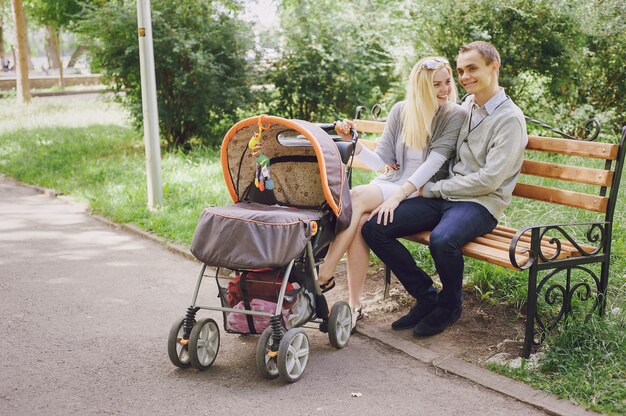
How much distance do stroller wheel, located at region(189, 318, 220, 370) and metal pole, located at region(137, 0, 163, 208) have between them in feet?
11.4

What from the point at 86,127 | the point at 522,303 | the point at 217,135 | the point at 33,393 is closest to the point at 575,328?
the point at 522,303

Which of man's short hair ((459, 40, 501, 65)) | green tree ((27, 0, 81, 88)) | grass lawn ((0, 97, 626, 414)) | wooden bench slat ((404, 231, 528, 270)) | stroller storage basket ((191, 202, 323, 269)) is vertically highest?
green tree ((27, 0, 81, 88))

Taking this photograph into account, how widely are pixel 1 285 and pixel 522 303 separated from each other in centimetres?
387

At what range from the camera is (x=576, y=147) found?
4145mm

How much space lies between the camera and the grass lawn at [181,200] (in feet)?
11.8

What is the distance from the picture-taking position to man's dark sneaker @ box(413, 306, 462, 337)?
426 centimetres

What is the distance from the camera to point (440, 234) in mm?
3994

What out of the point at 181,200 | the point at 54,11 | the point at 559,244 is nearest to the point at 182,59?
the point at 181,200

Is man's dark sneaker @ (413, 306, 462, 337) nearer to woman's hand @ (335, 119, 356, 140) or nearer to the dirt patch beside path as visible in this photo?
the dirt patch beside path

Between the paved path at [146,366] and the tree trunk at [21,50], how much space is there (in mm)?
12814

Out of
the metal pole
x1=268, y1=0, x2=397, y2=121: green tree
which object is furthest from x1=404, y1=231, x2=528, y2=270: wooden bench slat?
x1=268, y1=0, x2=397, y2=121: green tree

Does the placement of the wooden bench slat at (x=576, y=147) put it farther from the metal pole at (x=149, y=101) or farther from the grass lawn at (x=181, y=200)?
the metal pole at (x=149, y=101)

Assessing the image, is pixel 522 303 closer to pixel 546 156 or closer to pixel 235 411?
pixel 235 411

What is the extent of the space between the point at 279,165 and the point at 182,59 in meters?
6.04
